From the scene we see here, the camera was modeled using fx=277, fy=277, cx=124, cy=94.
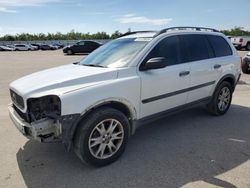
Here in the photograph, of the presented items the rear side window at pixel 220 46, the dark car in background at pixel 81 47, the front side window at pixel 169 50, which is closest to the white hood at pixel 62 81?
the front side window at pixel 169 50

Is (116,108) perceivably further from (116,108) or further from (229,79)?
(229,79)

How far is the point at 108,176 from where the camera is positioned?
356 cm

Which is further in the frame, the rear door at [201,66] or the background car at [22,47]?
the background car at [22,47]

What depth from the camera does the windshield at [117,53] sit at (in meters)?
4.33

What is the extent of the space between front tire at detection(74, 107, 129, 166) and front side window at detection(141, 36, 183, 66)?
3.92ft

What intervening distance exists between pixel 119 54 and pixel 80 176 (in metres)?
2.03

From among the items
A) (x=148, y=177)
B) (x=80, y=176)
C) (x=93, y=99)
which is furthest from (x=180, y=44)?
(x=80, y=176)

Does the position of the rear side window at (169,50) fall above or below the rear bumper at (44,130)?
above

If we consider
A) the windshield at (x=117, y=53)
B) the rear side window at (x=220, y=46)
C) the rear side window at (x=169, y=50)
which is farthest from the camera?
the rear side window at (x=220, y=46)

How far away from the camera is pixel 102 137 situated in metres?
3.80

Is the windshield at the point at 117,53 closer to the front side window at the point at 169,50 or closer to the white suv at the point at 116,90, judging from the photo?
the white suv at the point at 116,90

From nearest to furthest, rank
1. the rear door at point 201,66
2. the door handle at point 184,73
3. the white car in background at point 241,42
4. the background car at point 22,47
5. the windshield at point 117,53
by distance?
the windshield at point 117,53 < the door handle at point 184,73 < the rear door at point 201,66 < the white car in background at point 241,42 < the background car at point 22,47

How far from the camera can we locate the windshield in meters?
4.33

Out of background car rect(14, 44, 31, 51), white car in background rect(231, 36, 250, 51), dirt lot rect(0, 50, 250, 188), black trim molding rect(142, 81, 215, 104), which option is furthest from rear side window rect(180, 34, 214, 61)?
background car rect(14, 44, 31, 51)
